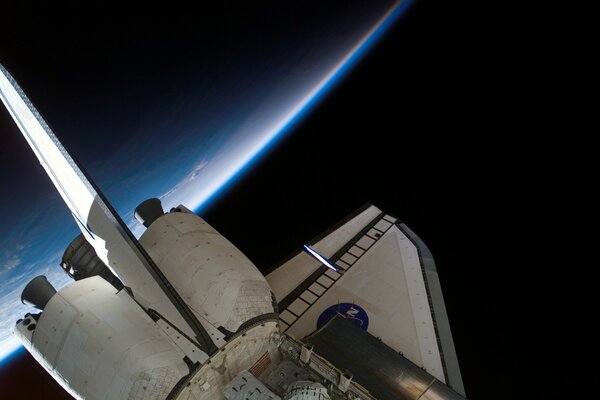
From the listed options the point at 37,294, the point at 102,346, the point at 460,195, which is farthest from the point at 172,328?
the point at 460,195

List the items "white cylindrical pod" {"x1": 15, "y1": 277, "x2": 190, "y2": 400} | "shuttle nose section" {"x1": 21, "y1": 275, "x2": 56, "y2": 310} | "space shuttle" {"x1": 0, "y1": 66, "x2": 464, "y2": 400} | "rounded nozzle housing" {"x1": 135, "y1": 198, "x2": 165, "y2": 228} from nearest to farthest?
"white cylindrical pod" {"x1": 15, "y1": 277, "x2": 190, "y2": 400}, "space shuttle" {"x1": 0, "y1": 66, "x2": 464, "y2": 400}, "shuttle nose section" {"x1": 21, "y1": 275, "x2": 56, "y2": 310}, "rounded nozzle housing" {"x1": 135, "y1": 198, "x2": 165, "y2": 228}

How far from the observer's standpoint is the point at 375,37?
60.1ft

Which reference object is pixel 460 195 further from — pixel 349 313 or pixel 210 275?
pixel 210 275

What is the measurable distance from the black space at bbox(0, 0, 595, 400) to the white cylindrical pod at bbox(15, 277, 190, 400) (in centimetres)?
470

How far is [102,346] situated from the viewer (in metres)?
3.63

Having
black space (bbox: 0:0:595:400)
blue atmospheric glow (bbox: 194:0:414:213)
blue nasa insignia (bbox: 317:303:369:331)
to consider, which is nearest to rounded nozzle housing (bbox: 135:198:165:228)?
blue nasa insignia (bbox: 317:303:369:331)

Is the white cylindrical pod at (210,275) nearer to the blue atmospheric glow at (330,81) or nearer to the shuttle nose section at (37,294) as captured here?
the shuttle nose section at (37,294)

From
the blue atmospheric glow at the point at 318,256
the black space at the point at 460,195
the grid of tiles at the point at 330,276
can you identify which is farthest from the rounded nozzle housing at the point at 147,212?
the black space at the point at 460,195

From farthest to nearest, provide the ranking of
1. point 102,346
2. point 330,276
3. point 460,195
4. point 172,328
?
point 460,195 < point 330,276 < point 172,328 < point 102,346

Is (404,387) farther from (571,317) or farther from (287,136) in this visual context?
(287,136)

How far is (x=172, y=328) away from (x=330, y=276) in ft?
13.5

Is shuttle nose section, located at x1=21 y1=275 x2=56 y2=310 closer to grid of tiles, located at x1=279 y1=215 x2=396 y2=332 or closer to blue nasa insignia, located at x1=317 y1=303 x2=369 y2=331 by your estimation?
grid of tiles, located at x1=279 y1=215 x2=396 y2=332

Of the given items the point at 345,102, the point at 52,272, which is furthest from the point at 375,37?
the point at 52,272

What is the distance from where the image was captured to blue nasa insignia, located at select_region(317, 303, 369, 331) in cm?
661
